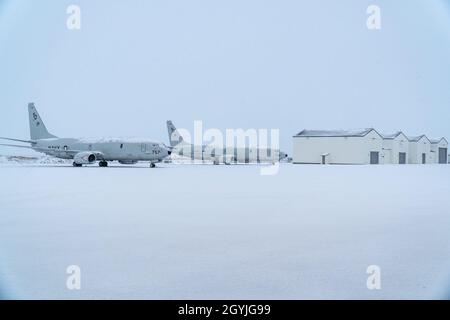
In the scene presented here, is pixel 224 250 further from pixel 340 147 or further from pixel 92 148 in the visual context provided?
pixel 340 147

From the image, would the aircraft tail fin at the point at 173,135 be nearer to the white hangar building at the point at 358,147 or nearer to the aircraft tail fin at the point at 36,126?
the white hangar building at the point at 358,147

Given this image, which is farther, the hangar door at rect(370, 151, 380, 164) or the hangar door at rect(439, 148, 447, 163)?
the hangar door at rect(439, 148, 447, 163)

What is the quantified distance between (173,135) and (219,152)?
8.35 meters

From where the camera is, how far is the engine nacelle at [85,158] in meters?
47.3

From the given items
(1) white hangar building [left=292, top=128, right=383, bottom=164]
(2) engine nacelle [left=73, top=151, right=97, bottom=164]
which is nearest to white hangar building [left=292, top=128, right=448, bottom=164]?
(1) white hangar building [left=292, top=128, right=383, bottom=164]

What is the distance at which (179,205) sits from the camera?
14547 mm

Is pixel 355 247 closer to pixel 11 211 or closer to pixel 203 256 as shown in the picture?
pixel 203 256

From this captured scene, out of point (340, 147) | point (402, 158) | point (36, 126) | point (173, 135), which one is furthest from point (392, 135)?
point (36, 126)

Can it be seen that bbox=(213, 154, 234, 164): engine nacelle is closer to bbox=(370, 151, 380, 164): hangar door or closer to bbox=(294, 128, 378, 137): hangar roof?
bbox=(294, 128, 378, 137): hangar roof

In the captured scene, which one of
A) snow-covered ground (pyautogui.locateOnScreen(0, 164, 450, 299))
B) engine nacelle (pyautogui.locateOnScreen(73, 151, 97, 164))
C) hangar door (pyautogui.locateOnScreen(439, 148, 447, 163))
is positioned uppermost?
engine nacelle (pyautogui.locateOnScreen(73, 151, 97, 164))

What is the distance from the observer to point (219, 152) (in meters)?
A: 70.0

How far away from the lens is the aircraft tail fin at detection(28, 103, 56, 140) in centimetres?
5403

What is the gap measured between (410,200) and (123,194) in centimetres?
1066
